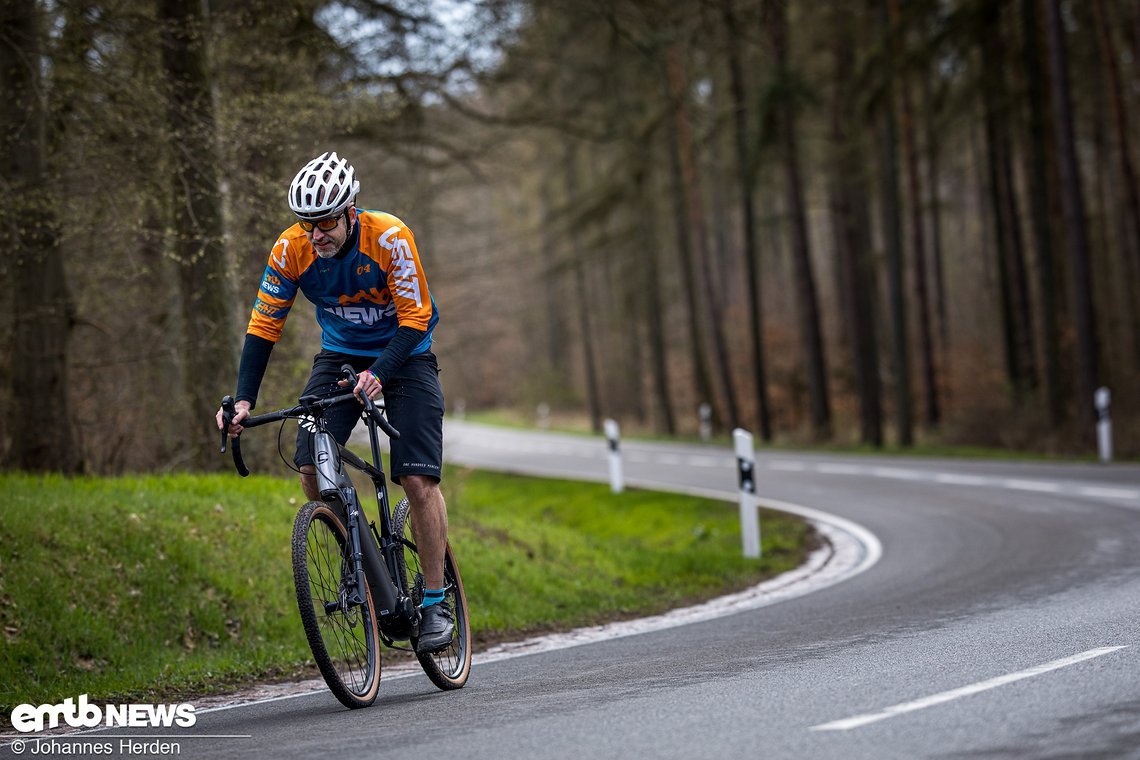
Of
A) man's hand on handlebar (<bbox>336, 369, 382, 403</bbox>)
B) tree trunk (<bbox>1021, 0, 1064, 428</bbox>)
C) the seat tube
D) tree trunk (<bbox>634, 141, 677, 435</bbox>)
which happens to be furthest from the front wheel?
tree trunk (<bbox>634, 141, 677, 435</bbox>)

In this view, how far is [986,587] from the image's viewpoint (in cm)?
962

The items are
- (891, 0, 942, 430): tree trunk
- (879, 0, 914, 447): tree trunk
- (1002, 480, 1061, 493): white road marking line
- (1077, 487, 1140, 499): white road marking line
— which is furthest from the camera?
(891, 0, 942, 430): tree trunk

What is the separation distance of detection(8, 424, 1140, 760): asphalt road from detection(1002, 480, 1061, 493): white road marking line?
19.1 feet

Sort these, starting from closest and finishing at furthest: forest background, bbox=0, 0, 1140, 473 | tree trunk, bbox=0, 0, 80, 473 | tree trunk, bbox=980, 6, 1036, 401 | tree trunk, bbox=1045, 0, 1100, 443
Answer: tree trunk, bbox=0, 0, 80, 473
forest background, bbox=0, 0, 1140, 473
tree trunk, bbox=1045, 0, 1100, 443
tree trunk, bbox=980, 6, 1036, 401

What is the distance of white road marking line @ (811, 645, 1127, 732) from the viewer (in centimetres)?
472

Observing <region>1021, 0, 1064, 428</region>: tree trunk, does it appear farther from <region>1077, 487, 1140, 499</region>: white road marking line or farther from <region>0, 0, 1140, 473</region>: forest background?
<region>1077, 487, 1140, 499</region>: white road marking line

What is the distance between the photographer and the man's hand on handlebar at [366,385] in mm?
5922

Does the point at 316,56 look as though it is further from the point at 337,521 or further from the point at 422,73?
the point at 337,521

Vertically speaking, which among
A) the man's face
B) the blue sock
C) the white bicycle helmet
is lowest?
the blue sock

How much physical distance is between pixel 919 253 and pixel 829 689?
1276 inches

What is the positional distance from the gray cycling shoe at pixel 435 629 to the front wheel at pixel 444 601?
7cm

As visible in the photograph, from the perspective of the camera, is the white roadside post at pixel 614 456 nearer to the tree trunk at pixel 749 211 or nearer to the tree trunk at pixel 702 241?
the tree trunk at pixel 749 211

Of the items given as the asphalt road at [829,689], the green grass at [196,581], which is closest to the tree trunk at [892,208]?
the green grass at [196,581]

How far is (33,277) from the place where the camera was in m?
11.2
